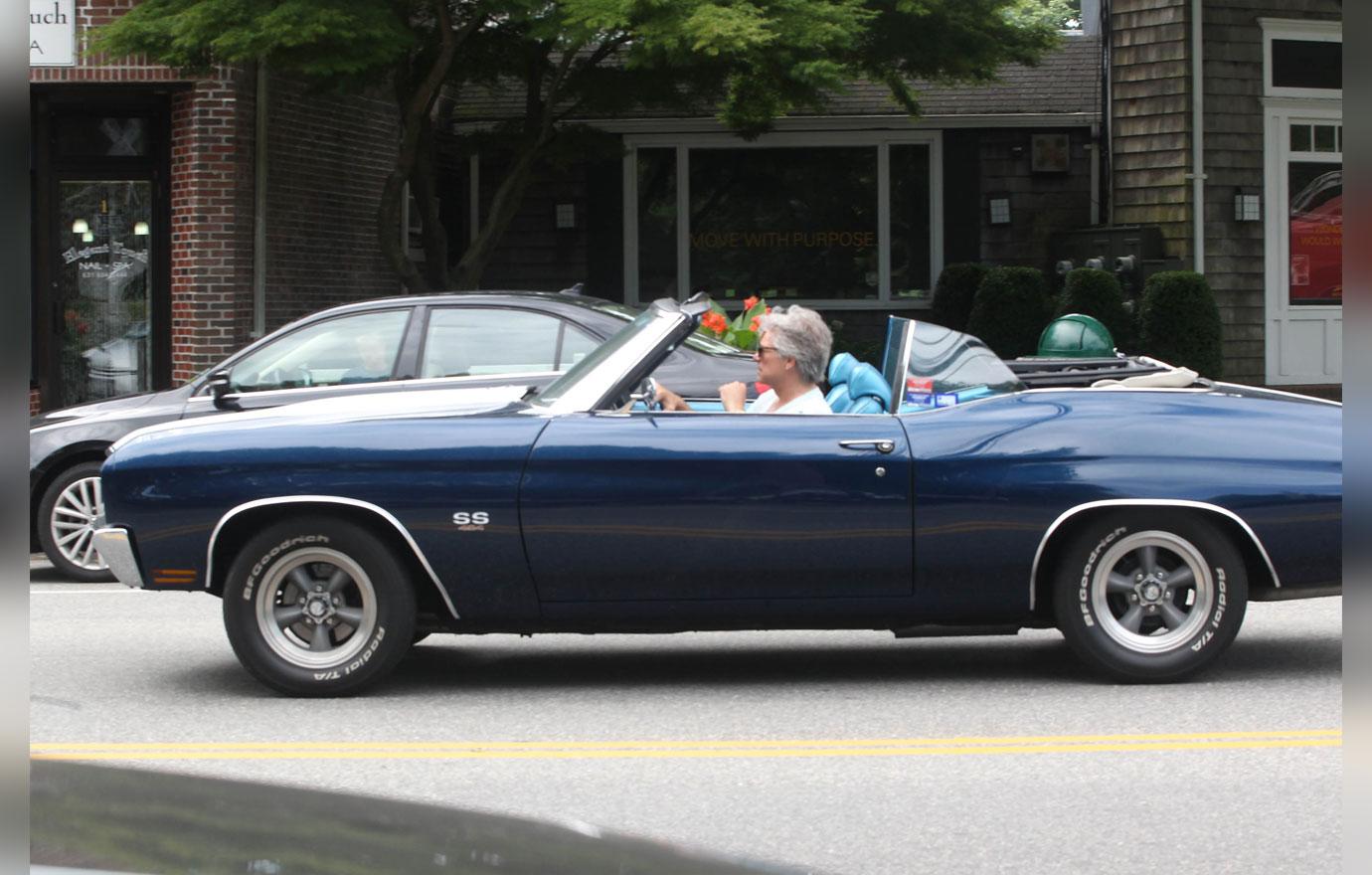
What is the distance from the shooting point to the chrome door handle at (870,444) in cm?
666

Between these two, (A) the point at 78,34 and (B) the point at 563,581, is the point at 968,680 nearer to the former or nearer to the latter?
(B) the point at 563,581

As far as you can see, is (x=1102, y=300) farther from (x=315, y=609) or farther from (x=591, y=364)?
(x=315, y=609)

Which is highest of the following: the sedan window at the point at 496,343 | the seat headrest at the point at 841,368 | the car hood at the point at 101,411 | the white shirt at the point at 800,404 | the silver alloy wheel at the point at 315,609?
the sedan window at the point at 496,343

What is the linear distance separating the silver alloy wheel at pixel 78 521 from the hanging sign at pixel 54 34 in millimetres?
5255

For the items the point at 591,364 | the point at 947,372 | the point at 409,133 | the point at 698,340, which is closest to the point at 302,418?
the point at 591,364

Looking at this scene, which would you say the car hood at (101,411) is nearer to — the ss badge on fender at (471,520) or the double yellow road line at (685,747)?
the ss badge on fender at (471,520)

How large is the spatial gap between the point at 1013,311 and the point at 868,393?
11701 mm

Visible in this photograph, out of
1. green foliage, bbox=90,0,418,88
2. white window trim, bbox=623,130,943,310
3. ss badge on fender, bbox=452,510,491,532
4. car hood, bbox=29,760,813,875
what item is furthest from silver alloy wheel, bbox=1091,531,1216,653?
white window trim, bbox=623,130,943,310

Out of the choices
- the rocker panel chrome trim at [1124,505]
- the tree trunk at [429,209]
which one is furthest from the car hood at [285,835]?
the tree trunk at [429,209]

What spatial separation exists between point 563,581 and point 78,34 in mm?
10927

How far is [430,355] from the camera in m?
10.3

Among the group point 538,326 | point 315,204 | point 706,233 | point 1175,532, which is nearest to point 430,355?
point 538,326

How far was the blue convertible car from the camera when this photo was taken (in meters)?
6.62

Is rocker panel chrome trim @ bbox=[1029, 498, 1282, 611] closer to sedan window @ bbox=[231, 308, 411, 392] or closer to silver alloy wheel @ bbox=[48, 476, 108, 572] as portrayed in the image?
sedan window @ bbox=[231, 308, 411, 392]
